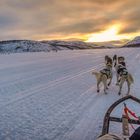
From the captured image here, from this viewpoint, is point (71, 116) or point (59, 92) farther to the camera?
point (59, 92)

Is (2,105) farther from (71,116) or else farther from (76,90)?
(76,90)

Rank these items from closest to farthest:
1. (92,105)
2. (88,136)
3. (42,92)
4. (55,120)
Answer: (88,136), (55,120), (92,105), (42,92)

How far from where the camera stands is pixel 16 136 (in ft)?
16.7

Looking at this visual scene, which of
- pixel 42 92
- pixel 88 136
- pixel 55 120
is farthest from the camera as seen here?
pixel 42 92

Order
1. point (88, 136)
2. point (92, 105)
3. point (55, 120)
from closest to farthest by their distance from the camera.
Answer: point (88, 136), point (55, 120), point (92, 105)

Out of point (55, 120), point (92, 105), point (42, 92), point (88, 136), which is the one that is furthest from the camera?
point (42, 92)

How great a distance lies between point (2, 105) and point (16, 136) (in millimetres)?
2527

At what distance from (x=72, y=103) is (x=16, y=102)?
1.40 m

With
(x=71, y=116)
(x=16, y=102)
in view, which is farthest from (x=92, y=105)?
(x=16, y=102)

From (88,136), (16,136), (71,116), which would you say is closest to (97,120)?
(71,116)

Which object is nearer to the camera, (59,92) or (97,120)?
(97,120)

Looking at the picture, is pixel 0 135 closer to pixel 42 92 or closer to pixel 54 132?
pixel 54 132

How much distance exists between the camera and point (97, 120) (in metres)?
6.05

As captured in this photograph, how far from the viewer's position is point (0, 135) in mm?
5172
